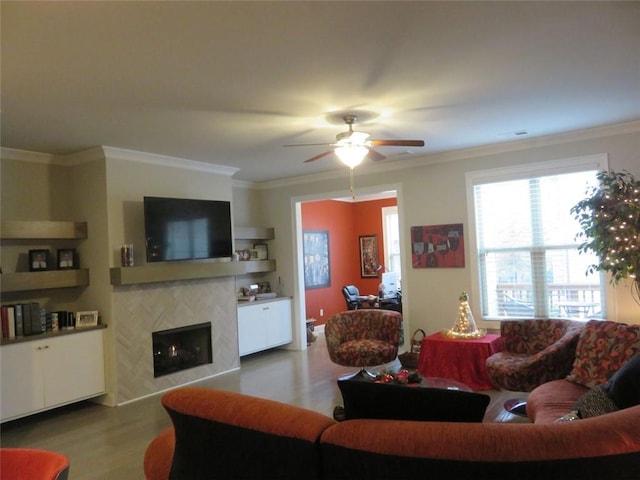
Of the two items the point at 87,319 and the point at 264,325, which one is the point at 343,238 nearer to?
the point at 264,325

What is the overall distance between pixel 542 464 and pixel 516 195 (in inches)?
176

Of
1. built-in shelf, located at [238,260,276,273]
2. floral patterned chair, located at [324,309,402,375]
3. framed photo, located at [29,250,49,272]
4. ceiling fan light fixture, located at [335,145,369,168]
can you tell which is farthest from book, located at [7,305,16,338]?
ceiling fan light fixture, located at [335,145,369,168]

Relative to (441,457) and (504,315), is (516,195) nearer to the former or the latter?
(504,315)

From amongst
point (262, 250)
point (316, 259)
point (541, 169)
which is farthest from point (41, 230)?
point (541, 169)

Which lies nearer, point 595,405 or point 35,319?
point 595,405

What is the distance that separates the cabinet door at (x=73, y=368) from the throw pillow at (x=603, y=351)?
4.30 metres

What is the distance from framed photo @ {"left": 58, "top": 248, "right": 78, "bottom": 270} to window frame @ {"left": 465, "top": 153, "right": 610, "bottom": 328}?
4449 mm

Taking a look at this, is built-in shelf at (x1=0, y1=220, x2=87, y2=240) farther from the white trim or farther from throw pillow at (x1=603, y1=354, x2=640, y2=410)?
throw pillow at (x1=603, y1=354, x2=640, y2=410)

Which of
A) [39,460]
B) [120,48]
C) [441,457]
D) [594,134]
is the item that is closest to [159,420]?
[39,460]

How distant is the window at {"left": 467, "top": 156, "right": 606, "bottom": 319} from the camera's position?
5.13 metres

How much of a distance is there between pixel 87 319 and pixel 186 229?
1369mm

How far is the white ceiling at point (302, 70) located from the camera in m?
2.36

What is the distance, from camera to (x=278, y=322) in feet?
23.3

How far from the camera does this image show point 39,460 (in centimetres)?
182
